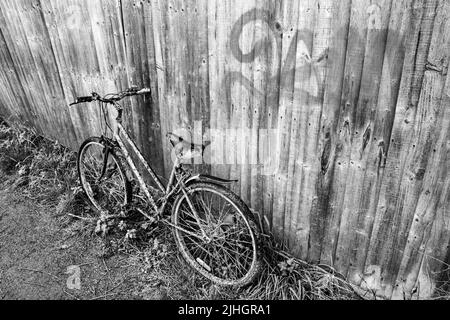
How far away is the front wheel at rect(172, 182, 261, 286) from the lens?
321 cm

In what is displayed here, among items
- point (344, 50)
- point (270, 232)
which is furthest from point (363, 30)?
point (270, 232)

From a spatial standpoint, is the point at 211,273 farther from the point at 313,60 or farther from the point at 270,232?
the point at 313,60

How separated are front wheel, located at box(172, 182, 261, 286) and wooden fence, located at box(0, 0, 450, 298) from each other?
0.97 feet

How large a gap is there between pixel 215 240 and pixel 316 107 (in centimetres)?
149

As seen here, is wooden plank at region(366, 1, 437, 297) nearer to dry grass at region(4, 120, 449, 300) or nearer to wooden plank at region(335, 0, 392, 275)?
wooden plank at region(335, 0, 392, 275)

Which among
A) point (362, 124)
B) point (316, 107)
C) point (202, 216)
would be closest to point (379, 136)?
point (362, 124)

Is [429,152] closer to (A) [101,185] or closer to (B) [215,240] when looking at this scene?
(B) [215,240]

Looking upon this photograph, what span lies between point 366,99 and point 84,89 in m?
3.33

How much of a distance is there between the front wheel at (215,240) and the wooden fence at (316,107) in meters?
0.30

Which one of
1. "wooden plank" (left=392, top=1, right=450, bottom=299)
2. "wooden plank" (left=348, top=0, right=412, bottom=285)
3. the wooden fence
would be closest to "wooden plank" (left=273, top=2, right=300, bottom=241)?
the wooden fence

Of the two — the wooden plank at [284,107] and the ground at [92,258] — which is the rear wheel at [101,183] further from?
the wooden plank at [284,107]

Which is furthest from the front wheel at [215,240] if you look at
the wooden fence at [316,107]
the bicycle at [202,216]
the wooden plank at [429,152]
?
the wooden plank at [429,152]

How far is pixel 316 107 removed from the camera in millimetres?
2701

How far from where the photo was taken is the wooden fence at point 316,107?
2318 mm
